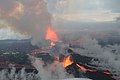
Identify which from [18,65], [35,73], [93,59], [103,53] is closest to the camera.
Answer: [35,73]

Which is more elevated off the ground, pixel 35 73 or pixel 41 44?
pixel 41 44

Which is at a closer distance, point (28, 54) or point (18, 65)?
point (18, 65)

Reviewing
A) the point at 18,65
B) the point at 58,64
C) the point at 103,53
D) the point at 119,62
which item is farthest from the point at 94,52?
the point at 58,64

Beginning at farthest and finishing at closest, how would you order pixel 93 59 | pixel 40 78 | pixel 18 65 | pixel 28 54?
pixel 93 59
pixel 28 54
pixel 18 65
pixel 40 78

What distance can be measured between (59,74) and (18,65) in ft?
88.5

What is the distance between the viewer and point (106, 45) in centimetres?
16862

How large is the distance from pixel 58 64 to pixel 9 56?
4919cm

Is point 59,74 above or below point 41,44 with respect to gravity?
below

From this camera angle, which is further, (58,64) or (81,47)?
(81,47)

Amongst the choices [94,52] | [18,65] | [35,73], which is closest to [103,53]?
[94,52]

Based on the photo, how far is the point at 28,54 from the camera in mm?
122438

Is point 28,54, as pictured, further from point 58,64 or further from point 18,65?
point 58,64

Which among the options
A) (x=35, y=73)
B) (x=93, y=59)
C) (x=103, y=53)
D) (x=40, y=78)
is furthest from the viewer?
(x=103, y=53)

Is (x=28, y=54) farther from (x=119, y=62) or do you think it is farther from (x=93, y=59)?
(x=119, y=62)
